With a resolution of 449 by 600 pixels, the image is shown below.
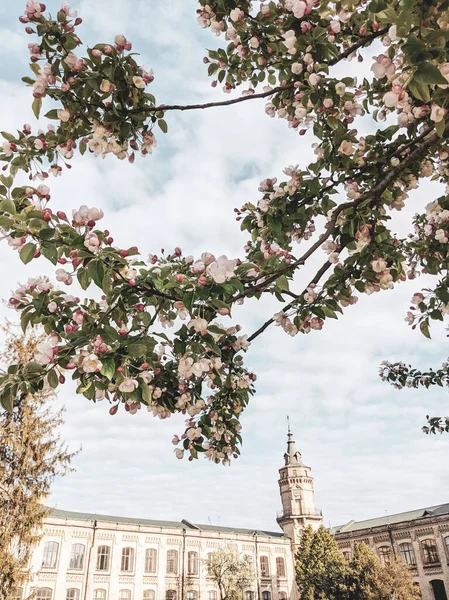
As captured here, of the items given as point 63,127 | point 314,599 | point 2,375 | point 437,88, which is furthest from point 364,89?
point 314,599

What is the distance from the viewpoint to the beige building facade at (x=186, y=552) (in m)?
32.2

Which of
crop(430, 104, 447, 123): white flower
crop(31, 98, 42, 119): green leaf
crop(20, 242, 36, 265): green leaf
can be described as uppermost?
crop(31, 98, 42, 119): green leaf

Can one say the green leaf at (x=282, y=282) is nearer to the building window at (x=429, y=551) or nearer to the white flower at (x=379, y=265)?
the white flower at (x=379, y=265)

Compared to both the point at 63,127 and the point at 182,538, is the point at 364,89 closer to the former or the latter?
the point at 63,127

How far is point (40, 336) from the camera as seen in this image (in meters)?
14.3

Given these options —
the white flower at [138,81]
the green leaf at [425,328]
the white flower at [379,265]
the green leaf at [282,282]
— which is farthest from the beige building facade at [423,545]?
the white flower at [138,81]

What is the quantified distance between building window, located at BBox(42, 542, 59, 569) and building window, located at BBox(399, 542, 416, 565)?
28.0 metres

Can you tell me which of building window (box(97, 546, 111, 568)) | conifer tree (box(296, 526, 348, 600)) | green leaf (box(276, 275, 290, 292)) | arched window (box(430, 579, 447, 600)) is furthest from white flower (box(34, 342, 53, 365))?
arched window (box(430, 579, 447, 600))

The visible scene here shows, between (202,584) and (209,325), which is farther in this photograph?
(202,584)

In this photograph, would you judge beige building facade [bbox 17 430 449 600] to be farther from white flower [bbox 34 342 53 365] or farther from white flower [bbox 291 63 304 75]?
white flower [bbox 291 63 304 75]

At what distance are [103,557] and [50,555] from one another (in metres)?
4.12

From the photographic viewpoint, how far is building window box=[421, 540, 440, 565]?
122 ft

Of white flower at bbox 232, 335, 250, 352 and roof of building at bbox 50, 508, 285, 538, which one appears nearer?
white flower at bbox 232, 335, 250, 352

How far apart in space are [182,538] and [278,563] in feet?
35.0
